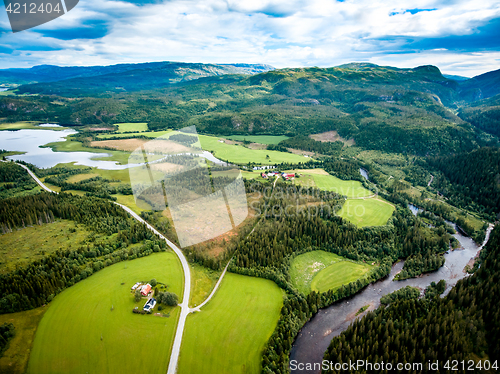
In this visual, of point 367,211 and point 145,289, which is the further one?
point 367,211

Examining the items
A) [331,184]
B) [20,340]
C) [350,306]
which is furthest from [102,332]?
[331,184]

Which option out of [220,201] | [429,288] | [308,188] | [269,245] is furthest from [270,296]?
[308,188]

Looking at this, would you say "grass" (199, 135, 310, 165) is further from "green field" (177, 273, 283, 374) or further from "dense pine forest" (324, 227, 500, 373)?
"dense pine forest" (324, 227, 500, 373)

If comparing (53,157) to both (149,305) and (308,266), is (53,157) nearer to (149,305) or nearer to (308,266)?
(149,305)

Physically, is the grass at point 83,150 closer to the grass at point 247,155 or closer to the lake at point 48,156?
the lake at point 48,156

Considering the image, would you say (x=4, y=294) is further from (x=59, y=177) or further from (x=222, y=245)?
(x=59, y=177)

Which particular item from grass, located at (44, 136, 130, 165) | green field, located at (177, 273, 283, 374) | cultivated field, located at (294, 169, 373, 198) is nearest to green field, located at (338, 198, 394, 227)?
cultivated field, located at (294, 169, 373, 198)

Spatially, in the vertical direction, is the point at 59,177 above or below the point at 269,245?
above
